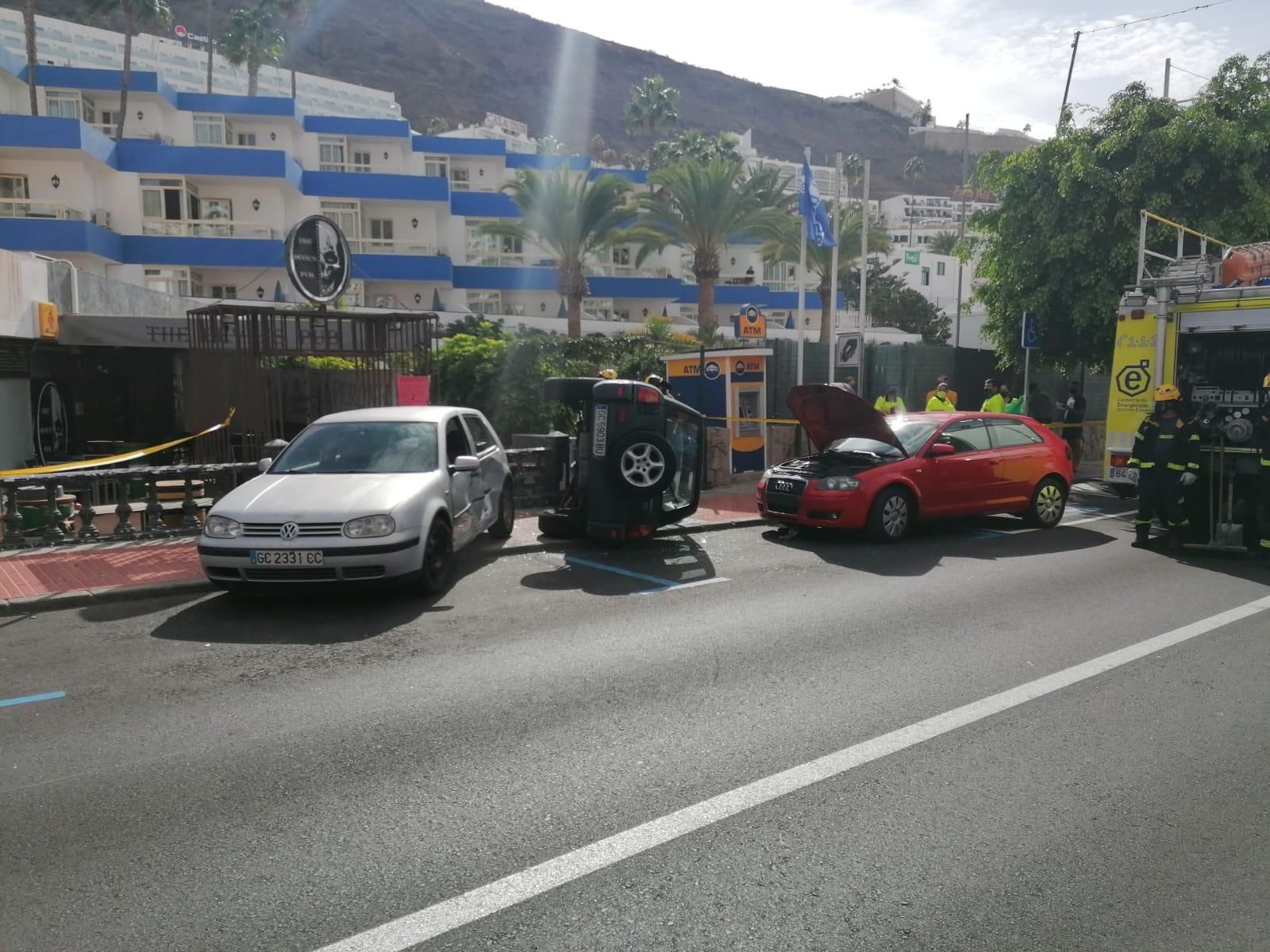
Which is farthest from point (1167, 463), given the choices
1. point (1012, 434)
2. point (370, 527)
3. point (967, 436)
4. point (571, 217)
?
point (571, 217)

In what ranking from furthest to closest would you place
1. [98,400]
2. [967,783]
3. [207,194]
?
[207,194]
[98,400]
[967,783]

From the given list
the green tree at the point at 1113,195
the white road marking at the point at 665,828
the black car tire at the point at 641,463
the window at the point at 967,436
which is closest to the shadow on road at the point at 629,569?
the black car tire at the point at 641,463

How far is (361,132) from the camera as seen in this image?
5162 centimetres

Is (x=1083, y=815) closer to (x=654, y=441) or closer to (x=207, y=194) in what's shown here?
(x=654, y=441)

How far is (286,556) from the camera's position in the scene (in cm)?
756

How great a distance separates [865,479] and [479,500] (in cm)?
427

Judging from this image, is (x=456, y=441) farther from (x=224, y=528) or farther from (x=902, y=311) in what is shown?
(x=902, y=311)

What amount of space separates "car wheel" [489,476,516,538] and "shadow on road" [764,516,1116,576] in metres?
3.00

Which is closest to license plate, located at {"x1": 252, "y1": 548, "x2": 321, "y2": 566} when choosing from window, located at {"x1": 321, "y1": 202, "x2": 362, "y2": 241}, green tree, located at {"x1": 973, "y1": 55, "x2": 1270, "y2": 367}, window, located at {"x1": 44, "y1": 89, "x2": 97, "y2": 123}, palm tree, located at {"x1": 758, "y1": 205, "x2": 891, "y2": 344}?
green tree, located at {"x1": 973, "y1": 55, "x2": 1270, "y2": 367}

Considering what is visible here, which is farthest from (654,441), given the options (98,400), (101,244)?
(101,244)

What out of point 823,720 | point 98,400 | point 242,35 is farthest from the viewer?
point 242,35

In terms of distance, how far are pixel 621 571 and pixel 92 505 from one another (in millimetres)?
5900

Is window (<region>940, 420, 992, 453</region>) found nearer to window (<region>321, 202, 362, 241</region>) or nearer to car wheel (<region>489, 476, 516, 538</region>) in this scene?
car wheel (<region>489, 476, 516, 538</region>)

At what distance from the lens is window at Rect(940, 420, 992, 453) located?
12.1m
